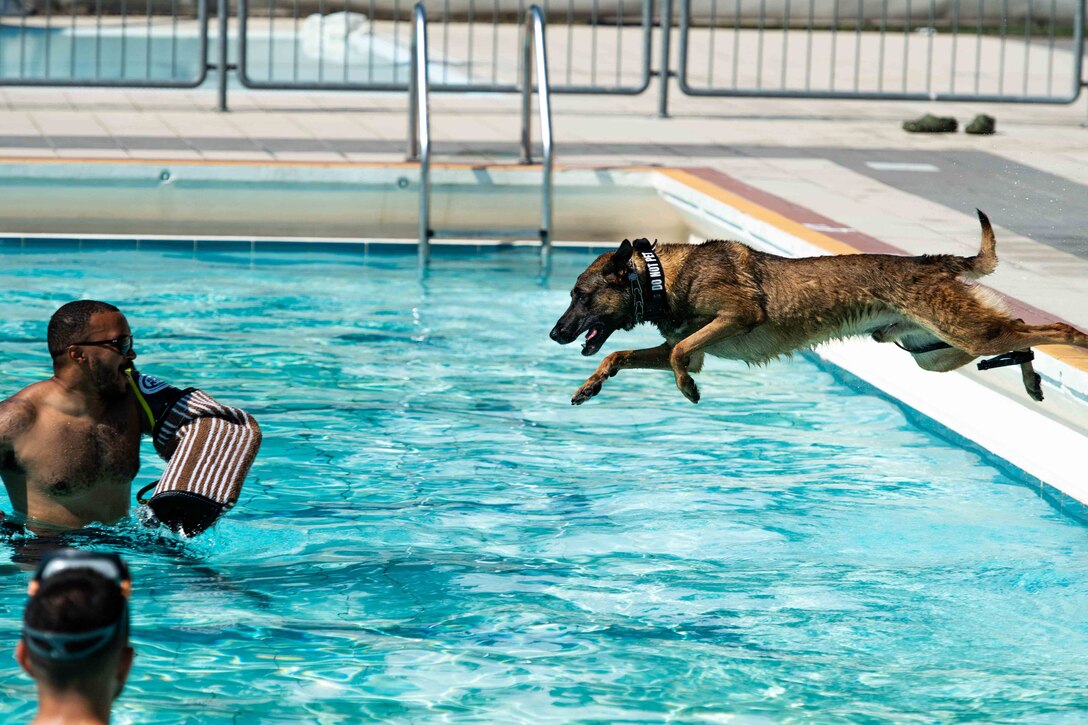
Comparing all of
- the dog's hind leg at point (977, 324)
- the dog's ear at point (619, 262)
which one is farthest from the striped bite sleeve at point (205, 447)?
the dog's hind leg at point (977, 324)

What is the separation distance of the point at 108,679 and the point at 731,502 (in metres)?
4.39

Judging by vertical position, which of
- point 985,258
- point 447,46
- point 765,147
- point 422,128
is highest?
point 447,46

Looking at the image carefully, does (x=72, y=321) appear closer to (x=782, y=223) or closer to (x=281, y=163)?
(x=782, y=223)

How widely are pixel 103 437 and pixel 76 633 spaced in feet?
9.04

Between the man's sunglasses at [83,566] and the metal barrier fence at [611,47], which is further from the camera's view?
the metal barrier fence at [611,47]

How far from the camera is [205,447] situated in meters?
5.19

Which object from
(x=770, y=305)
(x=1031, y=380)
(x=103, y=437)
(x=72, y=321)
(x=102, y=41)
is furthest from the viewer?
(x=102, y=41)

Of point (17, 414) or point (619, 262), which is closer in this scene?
point (17, 414)

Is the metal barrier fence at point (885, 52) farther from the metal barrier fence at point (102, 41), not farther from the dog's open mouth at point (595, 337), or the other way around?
the dog's open mouth at point (595, 337)

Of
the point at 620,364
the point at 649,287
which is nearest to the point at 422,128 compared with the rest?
the point at 620,364

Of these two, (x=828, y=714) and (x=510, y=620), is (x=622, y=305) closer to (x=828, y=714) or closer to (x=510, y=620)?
(x=510, y=620)

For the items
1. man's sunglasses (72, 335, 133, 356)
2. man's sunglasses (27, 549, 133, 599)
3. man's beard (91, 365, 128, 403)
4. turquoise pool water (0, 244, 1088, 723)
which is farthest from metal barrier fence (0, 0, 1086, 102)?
man's sunglasses (27, 549, 133, 599)

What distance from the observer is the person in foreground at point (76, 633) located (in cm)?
258

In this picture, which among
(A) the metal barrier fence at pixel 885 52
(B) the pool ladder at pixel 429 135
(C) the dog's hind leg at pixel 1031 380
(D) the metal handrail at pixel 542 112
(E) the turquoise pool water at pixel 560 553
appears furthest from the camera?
(A) the metal barrier fence at pixel 885 52
